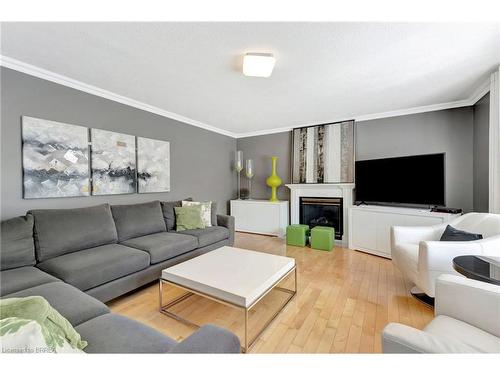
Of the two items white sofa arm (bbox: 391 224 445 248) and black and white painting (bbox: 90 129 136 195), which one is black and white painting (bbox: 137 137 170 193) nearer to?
black and white painting (bbox: 90 129 136 195)

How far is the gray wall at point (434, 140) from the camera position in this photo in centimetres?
293

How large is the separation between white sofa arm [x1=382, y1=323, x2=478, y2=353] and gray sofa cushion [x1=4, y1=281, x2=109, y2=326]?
137 centimetres

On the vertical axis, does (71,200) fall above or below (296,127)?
below

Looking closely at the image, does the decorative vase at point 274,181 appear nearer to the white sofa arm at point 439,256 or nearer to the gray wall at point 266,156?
the gray wall at point 266,156

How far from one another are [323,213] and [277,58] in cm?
291

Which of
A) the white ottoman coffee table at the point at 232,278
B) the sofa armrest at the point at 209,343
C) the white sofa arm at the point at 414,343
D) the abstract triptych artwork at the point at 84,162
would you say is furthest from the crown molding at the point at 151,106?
the white sofa arm at the point at 414,343

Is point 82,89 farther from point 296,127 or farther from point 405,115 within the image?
point 405,115

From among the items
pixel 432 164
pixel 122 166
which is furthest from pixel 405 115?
pixel 122 166

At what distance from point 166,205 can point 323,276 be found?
2.28 metres

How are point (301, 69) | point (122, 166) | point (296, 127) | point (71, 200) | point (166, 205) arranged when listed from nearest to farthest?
1. point (301, 69)
2. point (71, 200)
3. point (122, 166)
4. point (166, 205)
5. point (296, 127)

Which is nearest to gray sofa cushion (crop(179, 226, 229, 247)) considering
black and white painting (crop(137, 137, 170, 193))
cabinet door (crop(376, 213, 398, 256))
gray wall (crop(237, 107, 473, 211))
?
black and white painting (crop(137, 137, 170, 193))

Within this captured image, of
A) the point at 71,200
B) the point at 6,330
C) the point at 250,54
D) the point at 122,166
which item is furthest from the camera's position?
the point at 122,166

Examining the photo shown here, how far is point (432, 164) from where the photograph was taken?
2.82 m

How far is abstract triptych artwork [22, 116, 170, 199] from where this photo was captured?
209cm
